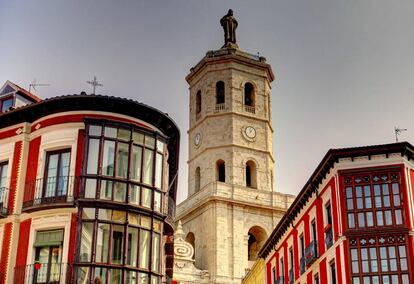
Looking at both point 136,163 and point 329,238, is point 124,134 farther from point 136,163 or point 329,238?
point 329,238

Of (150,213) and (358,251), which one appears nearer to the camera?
(150,213)

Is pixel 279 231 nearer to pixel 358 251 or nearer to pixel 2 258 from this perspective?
pixel 358 251

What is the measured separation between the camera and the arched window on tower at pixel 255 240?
64.0m

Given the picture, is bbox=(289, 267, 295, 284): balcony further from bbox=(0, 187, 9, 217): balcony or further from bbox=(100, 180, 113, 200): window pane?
bbox=(0, 187, 9, 217): balcony

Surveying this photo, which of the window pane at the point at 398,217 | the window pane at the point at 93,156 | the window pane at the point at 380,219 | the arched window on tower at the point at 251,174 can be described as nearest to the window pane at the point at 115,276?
the window pane at the point at 93,156

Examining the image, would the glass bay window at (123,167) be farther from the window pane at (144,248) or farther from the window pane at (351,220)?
the window pane at (351,220)

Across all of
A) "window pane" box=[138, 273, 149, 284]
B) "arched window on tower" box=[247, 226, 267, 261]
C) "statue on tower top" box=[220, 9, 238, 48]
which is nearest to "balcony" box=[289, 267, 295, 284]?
"window pane" box=[138, 273, 149, 284]

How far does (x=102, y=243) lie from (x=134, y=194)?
228 centimetres

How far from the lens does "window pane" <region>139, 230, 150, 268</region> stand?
24.7 meters

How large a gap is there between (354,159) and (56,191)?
13.7 meters

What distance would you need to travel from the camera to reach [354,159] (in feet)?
102

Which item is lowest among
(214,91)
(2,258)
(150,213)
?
(2,258)

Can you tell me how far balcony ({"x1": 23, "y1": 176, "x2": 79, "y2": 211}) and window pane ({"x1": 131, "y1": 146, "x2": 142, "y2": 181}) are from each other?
2.13 metres

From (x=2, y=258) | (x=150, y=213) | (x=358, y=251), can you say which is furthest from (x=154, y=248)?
(x=358, y=251)
